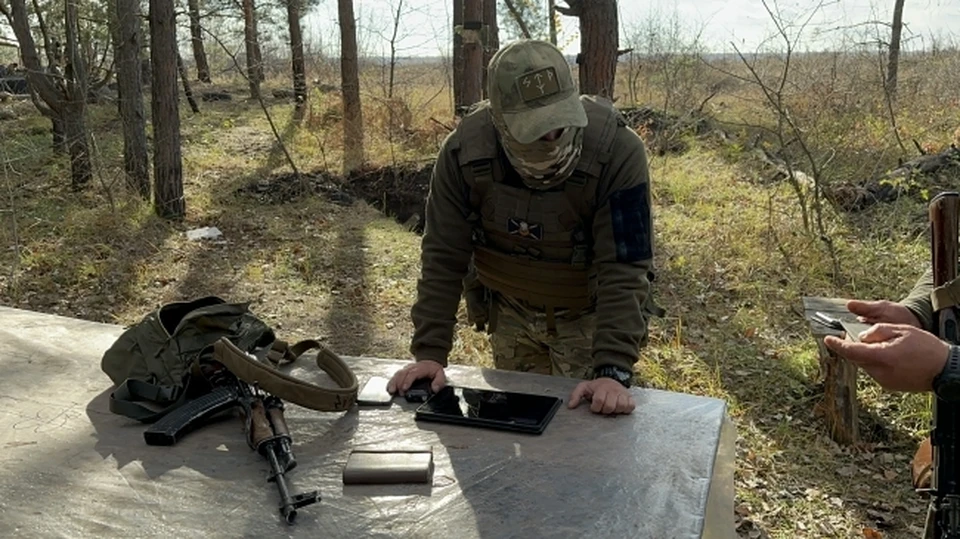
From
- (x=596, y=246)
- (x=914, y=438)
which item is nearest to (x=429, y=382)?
(x=596, y=246)

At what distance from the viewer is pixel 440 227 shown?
8.09ft

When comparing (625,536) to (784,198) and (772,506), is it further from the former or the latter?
(784,198)

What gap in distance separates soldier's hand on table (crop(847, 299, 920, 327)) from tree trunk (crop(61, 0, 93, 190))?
723 cm

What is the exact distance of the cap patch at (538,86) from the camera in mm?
2086

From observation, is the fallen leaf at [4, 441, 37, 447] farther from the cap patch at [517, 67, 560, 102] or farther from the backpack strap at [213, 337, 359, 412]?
the cap patch at [517, 67, 560, 102]

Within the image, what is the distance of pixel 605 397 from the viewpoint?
6.92ft

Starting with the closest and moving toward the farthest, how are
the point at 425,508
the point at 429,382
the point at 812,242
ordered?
the point at 425,508 < the point at 429,382 < the point at 812,242

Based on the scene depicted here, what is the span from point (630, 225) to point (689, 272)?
3.75m

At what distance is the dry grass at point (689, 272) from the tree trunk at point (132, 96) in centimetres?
27

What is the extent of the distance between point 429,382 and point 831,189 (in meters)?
5.78

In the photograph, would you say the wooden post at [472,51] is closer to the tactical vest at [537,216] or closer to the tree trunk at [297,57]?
the tree trunk at [297,57]

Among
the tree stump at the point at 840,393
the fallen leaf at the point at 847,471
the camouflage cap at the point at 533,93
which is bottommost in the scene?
the fallen leaf at the point at 847,471

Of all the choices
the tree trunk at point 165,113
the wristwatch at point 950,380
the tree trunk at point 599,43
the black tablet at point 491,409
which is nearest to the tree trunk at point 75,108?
the tree trunk at point 165,113

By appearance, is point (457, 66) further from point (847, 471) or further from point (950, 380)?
point (950, 380)
